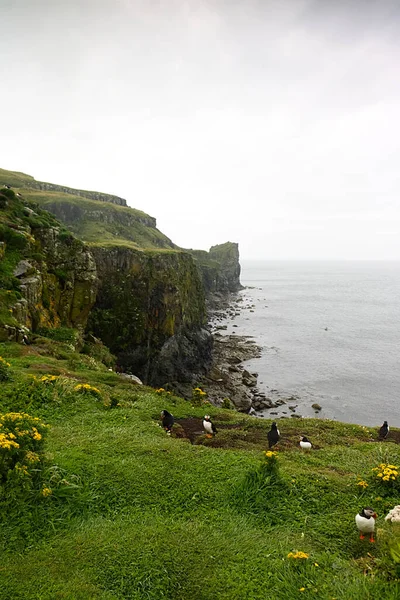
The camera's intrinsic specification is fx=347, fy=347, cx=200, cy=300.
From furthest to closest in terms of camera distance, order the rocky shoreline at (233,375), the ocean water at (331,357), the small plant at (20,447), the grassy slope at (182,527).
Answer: the ocean water at (331,357)
the rocky shoreline at (233,375)
the small plant at (20,447)
the grassy slope at (182,527)

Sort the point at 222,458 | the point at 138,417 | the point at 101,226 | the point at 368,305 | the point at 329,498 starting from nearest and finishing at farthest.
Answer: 1. the point at 329,498
2. the point at 222,458
3. the point at 138,417
4. the point at 101,226
5. the point at 368,305

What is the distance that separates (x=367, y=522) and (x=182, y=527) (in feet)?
14.3

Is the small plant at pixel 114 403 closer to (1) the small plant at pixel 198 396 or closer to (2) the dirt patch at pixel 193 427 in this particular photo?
(2) the dirt patch at pixel 193 427

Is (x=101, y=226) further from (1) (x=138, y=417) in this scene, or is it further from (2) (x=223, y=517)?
(2) (x=223, y=517)

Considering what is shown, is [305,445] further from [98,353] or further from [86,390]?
[98,353]

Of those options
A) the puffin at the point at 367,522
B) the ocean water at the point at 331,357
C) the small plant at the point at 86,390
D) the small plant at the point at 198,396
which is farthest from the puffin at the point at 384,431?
the ocean water at the point at 331,357

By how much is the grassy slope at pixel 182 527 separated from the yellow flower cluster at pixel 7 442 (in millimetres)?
1444

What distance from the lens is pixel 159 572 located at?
23.6ft

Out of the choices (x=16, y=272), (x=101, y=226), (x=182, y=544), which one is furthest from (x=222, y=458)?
(x=101, y=226)

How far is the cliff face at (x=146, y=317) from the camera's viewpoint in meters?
48.8

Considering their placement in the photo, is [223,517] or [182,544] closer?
[182,544]

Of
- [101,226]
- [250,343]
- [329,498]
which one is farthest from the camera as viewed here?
[101,226]

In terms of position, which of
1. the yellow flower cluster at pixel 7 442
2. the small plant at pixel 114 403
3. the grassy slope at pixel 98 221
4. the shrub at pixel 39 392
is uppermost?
the grassy slope at pixel 98 221

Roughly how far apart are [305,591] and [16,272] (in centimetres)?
2626
